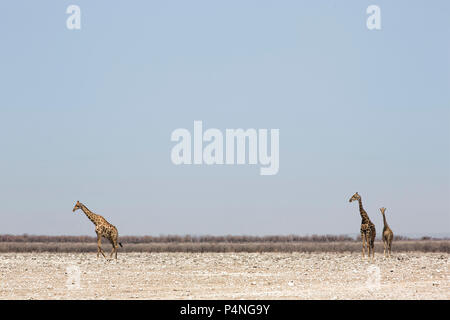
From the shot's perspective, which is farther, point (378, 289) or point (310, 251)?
point (310, 251)

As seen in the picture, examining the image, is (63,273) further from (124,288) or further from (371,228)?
(371,228)

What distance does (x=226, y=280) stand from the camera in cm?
2300

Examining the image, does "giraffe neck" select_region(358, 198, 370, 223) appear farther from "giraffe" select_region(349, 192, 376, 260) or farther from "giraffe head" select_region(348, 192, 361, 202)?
"giraffe head" select_region(348, 192, 361, 202)

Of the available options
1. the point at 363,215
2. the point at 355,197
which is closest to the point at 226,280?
the point at 363,215

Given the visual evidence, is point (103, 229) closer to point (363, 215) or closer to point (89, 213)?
point (89, 213)

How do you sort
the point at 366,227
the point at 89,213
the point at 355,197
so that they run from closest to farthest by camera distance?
the point at 366,227, the point at 355,197, the point at 89,213

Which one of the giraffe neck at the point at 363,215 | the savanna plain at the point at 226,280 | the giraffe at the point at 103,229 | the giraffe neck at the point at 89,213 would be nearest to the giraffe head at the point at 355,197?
the giraffe neck at the point at 363,215

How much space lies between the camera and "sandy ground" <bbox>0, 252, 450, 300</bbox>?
19188mm

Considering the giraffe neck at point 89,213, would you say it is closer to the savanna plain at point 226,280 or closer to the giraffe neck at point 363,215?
the savanna plain at point 226,280

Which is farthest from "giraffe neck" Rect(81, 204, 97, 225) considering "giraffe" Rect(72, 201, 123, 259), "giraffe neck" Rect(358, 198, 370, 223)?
"giraffe neck" Rect(358, 198, 370, 223)
